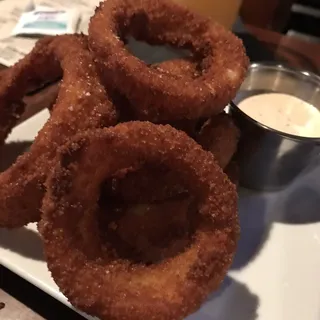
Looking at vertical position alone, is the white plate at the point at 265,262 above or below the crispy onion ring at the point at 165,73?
below

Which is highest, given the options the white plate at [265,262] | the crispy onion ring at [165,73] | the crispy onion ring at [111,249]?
the crispy onion ring at [165,73]

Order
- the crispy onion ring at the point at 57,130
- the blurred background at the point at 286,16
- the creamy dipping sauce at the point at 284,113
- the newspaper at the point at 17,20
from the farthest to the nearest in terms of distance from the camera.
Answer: the blurred background at the point at 286,16 → the newspaper at the point at 17,20 → the creamy dipping sauce at the point at 284,113 → the crispy onion ring at the point at 57,130

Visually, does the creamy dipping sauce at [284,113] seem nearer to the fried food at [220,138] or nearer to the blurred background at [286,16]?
the fried food at [220,138]

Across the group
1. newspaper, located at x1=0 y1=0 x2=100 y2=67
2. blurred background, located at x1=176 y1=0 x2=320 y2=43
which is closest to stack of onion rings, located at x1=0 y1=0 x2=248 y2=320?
newspaper, located at x1=0 y1=0 x2=100 y2=67

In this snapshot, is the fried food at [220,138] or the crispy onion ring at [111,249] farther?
the fried food at [220,138]

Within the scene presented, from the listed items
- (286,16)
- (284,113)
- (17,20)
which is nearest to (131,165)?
(284,113)

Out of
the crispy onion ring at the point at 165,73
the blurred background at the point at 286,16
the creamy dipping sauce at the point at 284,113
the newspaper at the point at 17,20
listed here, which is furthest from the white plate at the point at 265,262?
the blurred background at the point at 286,16
